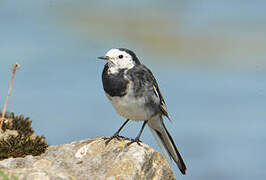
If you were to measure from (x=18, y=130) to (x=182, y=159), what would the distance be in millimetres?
4383

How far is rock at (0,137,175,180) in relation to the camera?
25.5 ft

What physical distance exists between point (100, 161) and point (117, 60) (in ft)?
6.50

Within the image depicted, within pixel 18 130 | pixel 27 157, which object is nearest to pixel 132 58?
pixel 27 157

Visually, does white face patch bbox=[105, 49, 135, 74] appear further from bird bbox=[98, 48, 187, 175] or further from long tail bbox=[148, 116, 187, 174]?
long tail bbox=[148, 116, 187, 174]

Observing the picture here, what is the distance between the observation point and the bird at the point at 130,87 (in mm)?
8344

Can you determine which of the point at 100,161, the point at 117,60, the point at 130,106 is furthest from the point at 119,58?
the point at 100,161

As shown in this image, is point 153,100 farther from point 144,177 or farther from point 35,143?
point 35,143

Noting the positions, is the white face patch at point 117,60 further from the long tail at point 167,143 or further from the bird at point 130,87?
the long tail at point 167,143

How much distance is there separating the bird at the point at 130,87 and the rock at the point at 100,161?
0.33 m

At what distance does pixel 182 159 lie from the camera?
9836 millimetres

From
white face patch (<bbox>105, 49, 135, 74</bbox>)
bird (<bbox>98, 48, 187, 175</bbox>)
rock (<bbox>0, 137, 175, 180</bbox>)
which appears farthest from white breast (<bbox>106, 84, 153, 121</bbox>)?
rock (<bbox>0, 137, 175, 180</bbox>)

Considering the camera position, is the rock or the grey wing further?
the grey wing

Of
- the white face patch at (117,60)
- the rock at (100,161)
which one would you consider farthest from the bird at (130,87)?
the rock at (100,161)

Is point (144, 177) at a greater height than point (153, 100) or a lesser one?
lesser
